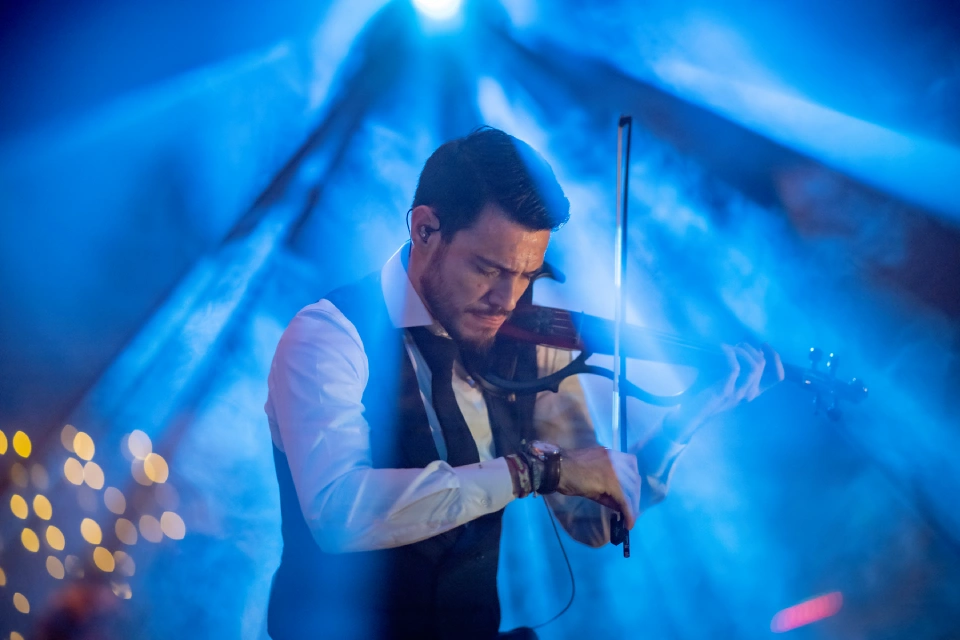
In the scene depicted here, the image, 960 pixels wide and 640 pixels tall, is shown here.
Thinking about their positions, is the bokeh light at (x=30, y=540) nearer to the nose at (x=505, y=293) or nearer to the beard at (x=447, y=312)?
the beard at (x=447, y=312)

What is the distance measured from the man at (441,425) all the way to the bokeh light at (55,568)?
0.95m

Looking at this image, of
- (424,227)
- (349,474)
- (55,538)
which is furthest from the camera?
(55,538)

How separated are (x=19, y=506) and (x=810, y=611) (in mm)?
2635

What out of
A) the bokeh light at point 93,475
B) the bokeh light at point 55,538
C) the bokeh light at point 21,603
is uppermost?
the bokeh light at point 93,475

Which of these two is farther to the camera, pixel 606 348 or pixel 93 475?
pixel 93 475

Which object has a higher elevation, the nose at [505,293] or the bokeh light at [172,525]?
the nose at [505,293]

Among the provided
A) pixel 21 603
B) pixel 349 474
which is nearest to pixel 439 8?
pixel 349 474

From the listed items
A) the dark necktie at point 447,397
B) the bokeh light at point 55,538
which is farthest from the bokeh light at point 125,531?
the dark necktie at point 447,397

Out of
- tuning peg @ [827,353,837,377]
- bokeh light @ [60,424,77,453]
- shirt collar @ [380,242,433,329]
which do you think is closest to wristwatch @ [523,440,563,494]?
shirt collar @ [380,242,433,329]

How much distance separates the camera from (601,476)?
1.61 meters

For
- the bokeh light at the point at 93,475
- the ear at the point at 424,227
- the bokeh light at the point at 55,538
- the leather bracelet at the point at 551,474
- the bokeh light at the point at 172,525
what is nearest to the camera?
the leather bracelet at the point at 551,474

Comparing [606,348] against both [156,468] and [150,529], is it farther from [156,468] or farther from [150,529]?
[150,529]

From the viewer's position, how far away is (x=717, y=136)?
175cm

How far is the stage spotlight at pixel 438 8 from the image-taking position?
1.77m
